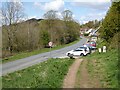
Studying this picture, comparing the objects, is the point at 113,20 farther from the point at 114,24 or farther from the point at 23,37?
the point at 23,37

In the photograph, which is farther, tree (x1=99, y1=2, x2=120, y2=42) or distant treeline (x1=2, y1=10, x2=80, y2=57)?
distant treeline (x1=2, y1=10, x2=80, y2=57)

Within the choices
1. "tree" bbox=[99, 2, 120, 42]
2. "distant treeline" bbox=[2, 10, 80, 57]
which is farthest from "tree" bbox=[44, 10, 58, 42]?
"tree" bbox=[99, 2, 120, 42]

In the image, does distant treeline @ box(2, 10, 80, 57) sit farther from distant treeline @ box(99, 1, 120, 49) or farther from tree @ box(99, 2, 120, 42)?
distant treeline @ box(99, 1, 120, 49)

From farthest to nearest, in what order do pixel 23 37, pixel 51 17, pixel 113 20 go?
pixel 51 17
pixel 23 37
pixel 113 20

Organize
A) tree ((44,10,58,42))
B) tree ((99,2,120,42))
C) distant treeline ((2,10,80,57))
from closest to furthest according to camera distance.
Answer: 1. tree ((99,2,120,42))
2. distant treeline ((2,10,80,57))
3. tree ((44,10,58,42))

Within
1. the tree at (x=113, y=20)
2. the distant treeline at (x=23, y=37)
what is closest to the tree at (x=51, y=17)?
the distant treeline at (x=23, y=37)

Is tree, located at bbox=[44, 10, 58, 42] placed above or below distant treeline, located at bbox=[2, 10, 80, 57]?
above

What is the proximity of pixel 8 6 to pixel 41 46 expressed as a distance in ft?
53.7

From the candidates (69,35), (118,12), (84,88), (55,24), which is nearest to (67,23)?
(69,35)

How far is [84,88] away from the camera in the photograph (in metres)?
10.5

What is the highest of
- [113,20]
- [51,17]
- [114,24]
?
[51,17]

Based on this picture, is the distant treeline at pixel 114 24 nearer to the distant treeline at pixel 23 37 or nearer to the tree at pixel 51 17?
the distant treeline at pixel 23 37

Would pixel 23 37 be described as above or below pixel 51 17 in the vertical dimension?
below

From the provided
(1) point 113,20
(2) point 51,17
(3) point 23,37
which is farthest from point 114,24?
(2) point 51,17
